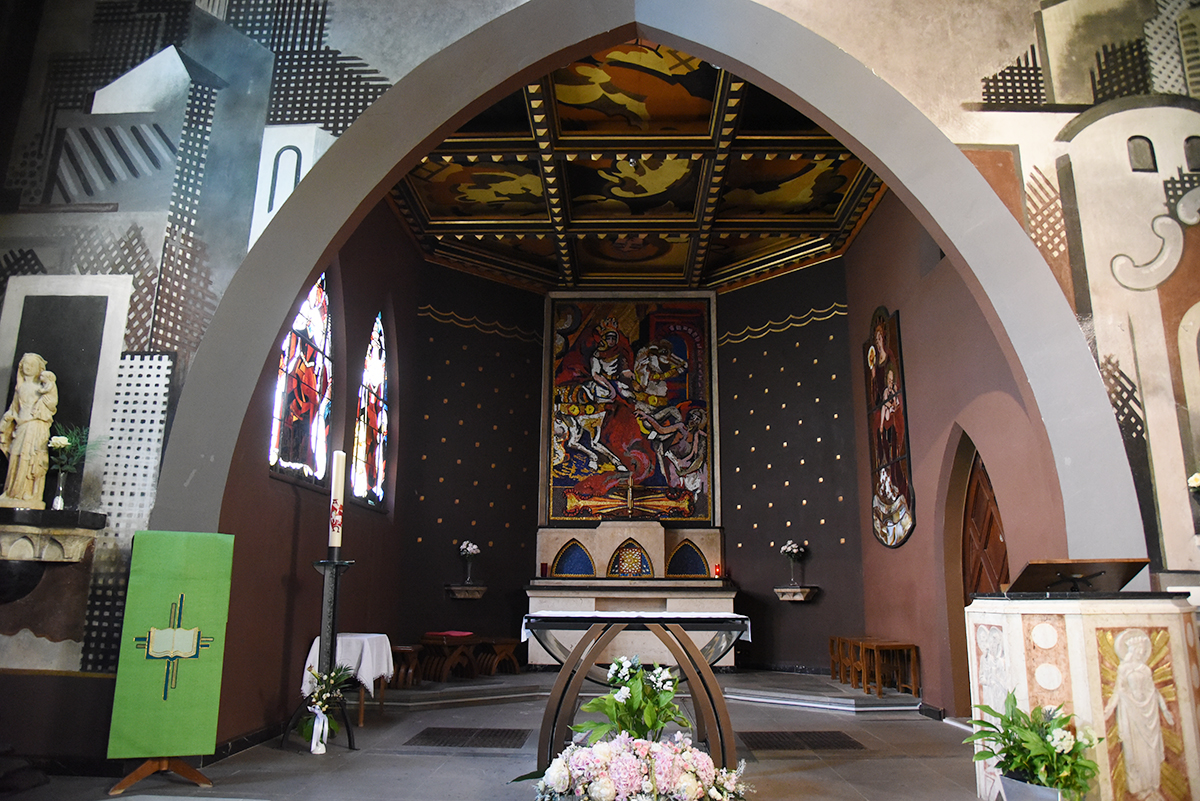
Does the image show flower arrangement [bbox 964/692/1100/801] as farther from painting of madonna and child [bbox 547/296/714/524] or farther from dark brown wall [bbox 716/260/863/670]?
painting of madonna and child [bbox 547/296/714/524]

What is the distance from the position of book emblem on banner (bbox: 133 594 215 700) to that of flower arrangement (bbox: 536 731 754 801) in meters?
2.23

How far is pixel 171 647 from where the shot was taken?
15.2 feet

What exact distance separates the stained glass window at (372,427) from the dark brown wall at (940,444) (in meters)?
5.49

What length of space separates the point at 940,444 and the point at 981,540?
2.95ft

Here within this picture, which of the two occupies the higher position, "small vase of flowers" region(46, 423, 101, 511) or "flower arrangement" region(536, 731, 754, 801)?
"small vase of flowers" region(46, 423, 101, 511)

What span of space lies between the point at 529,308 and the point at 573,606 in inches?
166

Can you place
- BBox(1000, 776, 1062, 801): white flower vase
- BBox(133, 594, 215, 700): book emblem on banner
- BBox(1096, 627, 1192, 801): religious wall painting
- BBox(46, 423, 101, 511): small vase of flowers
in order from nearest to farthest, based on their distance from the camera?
1. BBox(1000, 776, 1062, 801): white flower vase
2. BBox(1096, 627, 1192, 801): religious wall painting
3. BBox(133, 594, 215, 700): book emblem on banner
4. BBox(46, 423, 101, 511): small vase of flowers

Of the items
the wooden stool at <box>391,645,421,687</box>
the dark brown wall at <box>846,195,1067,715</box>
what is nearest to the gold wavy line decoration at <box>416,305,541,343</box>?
the wooden stool at <box>391,645,421,687</box>

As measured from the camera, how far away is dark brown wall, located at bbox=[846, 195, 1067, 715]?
235 inches

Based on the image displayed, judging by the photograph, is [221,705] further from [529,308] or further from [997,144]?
[529,308]

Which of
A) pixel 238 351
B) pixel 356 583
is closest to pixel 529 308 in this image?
pixel 356 583

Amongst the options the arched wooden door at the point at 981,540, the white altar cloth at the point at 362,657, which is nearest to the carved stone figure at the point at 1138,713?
the arched wooden door at the point at 981,540

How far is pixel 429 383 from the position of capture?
34.7 ft

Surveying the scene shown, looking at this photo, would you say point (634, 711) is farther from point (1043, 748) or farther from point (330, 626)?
point (330, 626)
